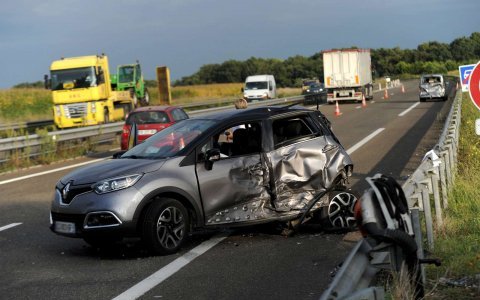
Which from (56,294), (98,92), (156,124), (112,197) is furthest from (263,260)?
(98,92)

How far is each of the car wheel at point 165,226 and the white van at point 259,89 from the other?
3934 cm

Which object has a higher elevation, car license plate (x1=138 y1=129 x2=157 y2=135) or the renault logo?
the renault logo

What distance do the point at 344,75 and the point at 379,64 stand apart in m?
116

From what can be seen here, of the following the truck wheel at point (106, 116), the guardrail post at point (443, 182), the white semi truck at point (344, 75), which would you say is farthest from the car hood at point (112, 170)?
the white semi truck at point (344, 75)

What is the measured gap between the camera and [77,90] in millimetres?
28781

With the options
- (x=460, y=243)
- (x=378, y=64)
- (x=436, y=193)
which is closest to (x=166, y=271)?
(x=460, y=243)

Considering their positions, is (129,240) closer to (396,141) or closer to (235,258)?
(235,258)

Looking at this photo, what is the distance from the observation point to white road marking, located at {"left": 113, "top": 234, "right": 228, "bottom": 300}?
593 centimetres

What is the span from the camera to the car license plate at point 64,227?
7.24 metres

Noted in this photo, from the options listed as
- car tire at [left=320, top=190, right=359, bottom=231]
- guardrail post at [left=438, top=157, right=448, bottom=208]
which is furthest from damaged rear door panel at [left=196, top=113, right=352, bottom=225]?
Result: guardrail post at [left=438, top=157, right=448, bottom=208]

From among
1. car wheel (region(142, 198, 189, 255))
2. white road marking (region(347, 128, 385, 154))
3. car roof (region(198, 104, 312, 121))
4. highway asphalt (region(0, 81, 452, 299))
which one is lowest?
white road marking (region(347, 128, 385, 154))

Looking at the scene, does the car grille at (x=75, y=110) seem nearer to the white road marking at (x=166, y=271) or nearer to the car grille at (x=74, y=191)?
the white road marking at (x=166, y=271)

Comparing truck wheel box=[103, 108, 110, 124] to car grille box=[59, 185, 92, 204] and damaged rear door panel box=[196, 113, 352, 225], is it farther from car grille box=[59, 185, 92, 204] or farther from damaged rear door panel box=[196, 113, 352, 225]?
car grille box=[59, 185, 92, 204]

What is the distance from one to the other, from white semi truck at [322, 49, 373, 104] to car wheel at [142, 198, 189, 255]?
37676mm
